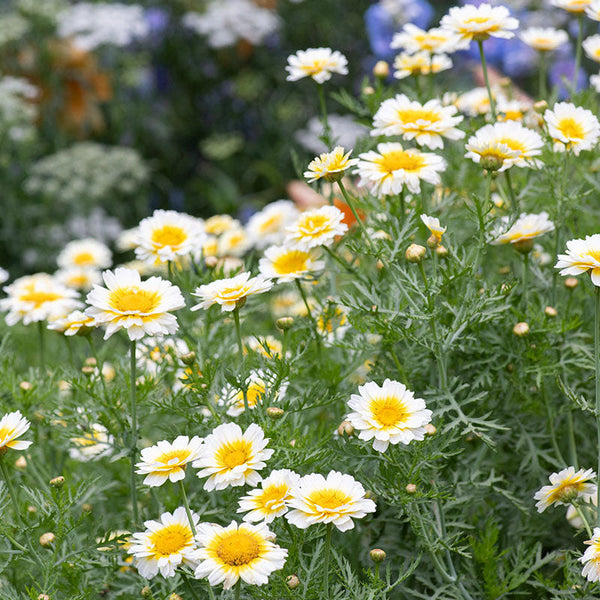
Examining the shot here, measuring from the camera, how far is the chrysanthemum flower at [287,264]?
1447 mm

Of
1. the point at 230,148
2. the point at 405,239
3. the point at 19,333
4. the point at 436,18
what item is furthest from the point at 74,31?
the point at 405,239

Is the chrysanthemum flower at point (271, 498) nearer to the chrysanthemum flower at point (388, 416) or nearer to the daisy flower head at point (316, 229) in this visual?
the chrysanthemum flower at point (388, 416)

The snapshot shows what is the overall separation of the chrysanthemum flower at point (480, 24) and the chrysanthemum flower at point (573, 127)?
19cm

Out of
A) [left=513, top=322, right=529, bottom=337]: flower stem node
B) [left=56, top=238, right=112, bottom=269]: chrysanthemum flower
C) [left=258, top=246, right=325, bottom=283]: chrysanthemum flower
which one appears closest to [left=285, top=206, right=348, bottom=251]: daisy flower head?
[left=258, top=246, right=325, bottom=283]: chrysanthemum flower

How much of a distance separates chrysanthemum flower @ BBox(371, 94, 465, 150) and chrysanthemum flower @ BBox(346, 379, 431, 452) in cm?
46

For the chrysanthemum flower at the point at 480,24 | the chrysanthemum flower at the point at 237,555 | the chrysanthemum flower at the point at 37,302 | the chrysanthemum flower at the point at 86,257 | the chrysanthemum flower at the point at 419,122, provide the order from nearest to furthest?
1. the chrysanthemum flower at the point at 237,555
2. the chrysanthemum flower at the point at 419,122
3. the chrysanthemum flower at the point at 480,24
4. the chrysanthemum flower at the point at 37,302
5. the chrysanthemum flower at the point at 86,257

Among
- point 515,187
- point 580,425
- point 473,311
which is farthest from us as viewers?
point 515,187

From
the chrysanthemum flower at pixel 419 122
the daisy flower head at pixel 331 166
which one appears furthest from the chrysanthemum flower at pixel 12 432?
the chrysanthemum flower at pixel 419 122

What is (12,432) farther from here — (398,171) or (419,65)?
→ (419,65)

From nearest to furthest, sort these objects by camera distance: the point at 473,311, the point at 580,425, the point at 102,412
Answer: the point at 473,311 < the point at 102,412 < the point at 580,425

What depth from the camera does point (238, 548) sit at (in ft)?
3.43

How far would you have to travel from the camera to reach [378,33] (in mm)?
3832

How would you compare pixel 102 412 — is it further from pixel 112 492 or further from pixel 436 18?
pixel 436 18

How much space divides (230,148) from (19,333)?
202 centimetres
